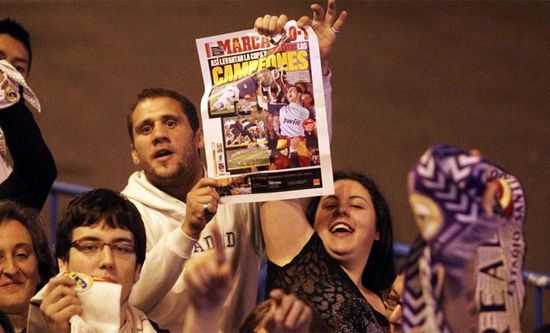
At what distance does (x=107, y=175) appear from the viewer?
25.8ft

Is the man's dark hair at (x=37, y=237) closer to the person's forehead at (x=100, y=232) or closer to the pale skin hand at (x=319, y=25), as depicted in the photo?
the person's forehead at (x=100, y=232)

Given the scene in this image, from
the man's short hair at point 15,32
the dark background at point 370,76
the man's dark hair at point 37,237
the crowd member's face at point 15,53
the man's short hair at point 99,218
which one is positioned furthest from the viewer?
the dark background at point 370,76

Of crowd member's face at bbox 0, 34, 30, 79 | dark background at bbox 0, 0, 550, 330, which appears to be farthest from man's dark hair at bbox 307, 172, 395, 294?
dark background at bbox 0, 0, 550, 330

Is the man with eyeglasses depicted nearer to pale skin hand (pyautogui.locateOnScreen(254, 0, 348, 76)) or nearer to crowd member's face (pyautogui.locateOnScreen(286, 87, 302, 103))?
crowd member's face (pyautogui.locateOnScreen(286, 87, 302, 103))

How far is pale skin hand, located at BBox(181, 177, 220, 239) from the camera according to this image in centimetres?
347

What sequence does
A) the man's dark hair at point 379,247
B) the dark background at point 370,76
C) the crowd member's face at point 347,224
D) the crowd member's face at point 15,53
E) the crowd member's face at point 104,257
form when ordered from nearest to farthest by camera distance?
the crowd member's face at point 104,257
the crowd member's face at point 347,224
the man's dark hair at point 379,247
the crowd member's face at point 15,53
the dark background at point 370,76

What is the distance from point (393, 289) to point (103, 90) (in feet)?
18.8

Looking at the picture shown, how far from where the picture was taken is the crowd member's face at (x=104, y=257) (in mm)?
3254

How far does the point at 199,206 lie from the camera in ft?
11.4

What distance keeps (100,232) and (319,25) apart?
0.97 metres

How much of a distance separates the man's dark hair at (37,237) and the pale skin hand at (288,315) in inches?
33.1

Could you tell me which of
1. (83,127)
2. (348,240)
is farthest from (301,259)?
(83,127)

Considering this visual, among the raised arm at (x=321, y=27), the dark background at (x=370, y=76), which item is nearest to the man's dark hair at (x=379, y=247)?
the raised arm at (x=321, y=27)

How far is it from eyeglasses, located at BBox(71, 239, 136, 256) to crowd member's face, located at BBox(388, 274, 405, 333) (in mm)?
802
